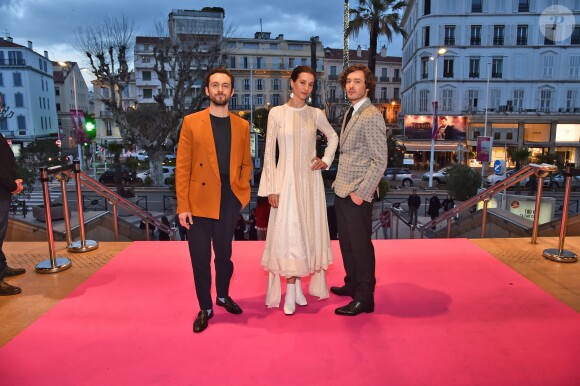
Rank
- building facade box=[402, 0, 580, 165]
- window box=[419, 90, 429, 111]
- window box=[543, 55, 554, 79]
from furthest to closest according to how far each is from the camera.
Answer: window box=[419, 90, 429, 111]
window box=[543, 55, 554, 79]
building facade box=[402, 0, 580, 165]

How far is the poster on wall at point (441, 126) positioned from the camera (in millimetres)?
37375

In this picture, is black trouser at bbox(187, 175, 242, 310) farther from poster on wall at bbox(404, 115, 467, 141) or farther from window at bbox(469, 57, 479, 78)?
window at bbox(469, 57, 479, 78)

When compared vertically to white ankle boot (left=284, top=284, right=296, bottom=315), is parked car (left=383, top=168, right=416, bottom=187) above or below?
below

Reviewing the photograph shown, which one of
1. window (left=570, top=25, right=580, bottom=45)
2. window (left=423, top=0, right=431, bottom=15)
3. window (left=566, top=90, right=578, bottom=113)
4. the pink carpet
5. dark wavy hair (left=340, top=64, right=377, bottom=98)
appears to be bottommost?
the pink carpet

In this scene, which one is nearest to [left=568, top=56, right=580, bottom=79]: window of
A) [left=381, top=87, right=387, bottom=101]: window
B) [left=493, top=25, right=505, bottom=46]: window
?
[left=493, top=25, right=505, bottom=46]: window

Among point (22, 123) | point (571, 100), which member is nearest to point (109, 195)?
point (571, 100)

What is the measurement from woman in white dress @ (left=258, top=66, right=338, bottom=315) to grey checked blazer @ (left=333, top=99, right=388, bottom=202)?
15 centimetres

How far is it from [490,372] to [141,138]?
25.6m

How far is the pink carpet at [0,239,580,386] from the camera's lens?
106 inches

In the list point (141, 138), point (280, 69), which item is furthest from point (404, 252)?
point (280, 69)

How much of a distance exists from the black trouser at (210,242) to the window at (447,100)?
37.6 meters

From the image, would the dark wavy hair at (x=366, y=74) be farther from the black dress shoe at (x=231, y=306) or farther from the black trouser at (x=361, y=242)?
the black dress shoe at (x=231, y=306)

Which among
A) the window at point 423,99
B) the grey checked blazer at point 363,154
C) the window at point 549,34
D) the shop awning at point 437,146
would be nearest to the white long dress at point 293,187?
the grey checked blazer at point 363,154
